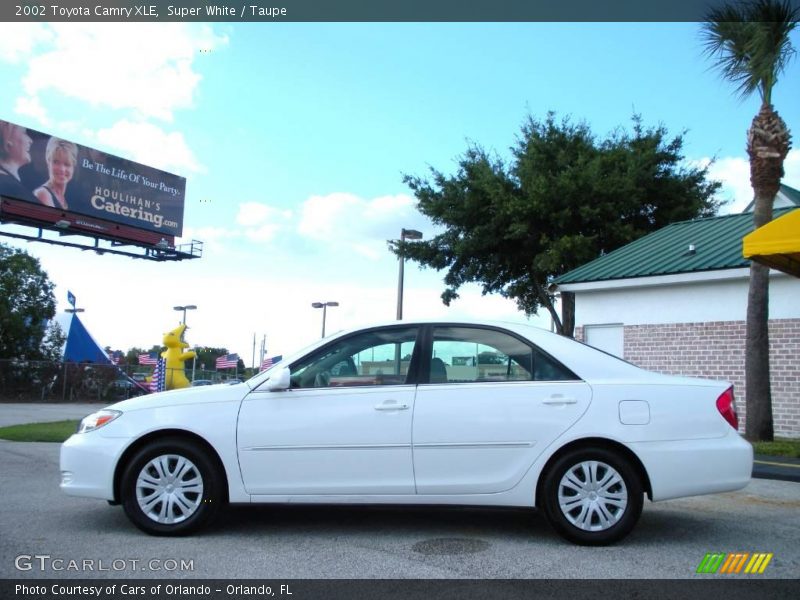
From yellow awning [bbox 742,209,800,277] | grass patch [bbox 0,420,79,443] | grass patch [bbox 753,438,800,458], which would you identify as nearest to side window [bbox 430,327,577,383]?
yellow awning [bbox 742,209,800,277]

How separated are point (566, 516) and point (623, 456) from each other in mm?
599

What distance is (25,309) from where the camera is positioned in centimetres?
3638

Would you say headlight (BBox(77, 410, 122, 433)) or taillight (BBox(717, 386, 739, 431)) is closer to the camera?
taillight (BBox(717, 386, 739, 431))

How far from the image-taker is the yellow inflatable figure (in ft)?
64.0

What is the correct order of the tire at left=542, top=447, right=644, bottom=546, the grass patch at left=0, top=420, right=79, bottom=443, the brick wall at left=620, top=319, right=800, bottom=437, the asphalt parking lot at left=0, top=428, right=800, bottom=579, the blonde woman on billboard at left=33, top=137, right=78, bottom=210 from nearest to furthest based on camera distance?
the asphalt parking lot at left=0, top=428, right=800, bottom=579 < the tire at left=542, top=447, right=644, bottom=546 < the grass patch at left=0, top=420, right=79, bottom=443 < the brick wall at left=620, top=319, right=800, bottom=437 < the blonde woman on billboard at left=33, top=137, right=78, bottom=210

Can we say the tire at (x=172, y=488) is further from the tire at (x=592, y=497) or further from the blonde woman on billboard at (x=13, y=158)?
the blonde woman on billboard at (x=13, y=158)

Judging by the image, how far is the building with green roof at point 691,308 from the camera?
1343cm

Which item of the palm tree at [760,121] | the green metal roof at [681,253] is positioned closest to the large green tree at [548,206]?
the green metal roof at [681,253]

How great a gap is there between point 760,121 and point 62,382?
96.8ft

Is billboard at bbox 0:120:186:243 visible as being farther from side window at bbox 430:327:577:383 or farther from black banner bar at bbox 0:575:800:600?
black banner bar at bbox 0:575:800:600

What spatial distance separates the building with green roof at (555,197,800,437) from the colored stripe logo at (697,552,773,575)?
379 inches

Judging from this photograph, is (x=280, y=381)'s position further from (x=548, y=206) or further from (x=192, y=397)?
(x=548, y=206)

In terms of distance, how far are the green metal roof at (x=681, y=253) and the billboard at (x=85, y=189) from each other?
2915 centimetres

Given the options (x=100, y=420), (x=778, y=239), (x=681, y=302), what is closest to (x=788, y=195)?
(x=681, y=302)
